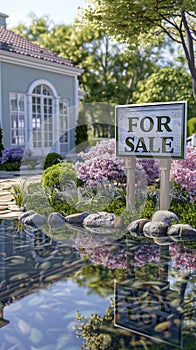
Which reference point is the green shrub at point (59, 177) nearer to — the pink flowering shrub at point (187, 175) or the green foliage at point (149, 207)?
the green foliage at point (149, 207)

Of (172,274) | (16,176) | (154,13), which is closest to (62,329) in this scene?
(172,274)

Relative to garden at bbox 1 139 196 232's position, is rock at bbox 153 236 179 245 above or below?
below

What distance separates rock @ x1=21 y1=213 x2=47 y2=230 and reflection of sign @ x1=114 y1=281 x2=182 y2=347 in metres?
2.89

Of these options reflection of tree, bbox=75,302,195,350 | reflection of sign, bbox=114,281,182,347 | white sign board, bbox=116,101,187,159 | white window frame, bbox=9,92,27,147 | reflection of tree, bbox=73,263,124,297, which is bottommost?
reflection of tree, bbox=75,302,195,350

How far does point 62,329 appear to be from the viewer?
316 centimetres

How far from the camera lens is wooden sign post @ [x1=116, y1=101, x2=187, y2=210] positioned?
20.1ft

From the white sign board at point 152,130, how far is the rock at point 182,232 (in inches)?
42.7

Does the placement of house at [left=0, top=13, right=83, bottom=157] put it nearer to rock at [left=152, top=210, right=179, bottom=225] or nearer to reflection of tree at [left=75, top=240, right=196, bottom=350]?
rock at [left=152, top=210, right=179, bottom=225]

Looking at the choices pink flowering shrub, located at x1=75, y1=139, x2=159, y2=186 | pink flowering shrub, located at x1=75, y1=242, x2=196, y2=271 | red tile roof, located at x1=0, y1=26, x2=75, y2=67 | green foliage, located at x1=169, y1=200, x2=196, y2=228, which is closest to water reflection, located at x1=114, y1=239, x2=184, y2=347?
pink flowering shrub, located at x1=75, y1=242, x2=196, y2=271

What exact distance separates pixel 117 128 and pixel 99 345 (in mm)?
4363

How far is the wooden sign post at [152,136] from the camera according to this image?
6.12 m

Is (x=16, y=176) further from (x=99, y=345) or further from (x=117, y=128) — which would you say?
(x=99, y=345)

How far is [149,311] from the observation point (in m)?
3.44

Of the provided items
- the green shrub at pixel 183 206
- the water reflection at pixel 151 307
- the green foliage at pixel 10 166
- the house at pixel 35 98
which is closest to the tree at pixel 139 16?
the house at pixel 35 98
